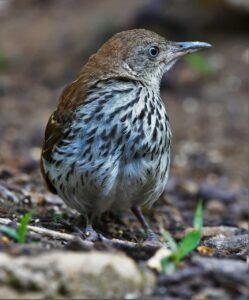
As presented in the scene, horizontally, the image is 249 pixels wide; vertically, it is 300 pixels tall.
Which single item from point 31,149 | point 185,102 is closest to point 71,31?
point 185,102

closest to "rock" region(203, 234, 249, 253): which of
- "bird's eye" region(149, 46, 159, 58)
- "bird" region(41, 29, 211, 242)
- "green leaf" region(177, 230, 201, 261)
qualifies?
"bird" region(41, 29, 211, 242)

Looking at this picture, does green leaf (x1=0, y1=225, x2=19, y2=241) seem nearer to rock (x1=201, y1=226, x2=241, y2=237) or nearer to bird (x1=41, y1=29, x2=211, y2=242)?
bird (x1=41, y1=29, x2=211, y2=242)

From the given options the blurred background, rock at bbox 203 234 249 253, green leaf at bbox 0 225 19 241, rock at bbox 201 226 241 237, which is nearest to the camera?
green leaf at bbox 0 225 19 241

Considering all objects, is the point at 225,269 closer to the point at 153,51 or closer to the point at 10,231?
the point at 10,231

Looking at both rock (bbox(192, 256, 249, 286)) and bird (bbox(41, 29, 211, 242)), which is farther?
bird (bbox(41, 29, 211, 242))

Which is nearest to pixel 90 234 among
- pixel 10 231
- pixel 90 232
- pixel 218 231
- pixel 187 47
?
pixel 90 232

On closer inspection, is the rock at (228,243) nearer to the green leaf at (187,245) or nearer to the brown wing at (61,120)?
the green leaf at (187,245)

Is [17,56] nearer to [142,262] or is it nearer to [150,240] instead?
[150,240]
